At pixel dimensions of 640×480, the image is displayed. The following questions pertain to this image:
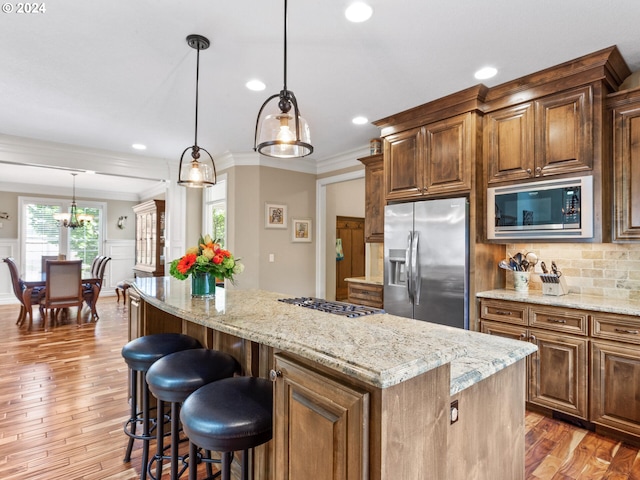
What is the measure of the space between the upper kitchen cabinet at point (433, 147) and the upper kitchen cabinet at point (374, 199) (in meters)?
0.44

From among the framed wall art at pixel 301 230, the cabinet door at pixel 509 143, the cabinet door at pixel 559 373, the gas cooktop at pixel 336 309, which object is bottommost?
the cabinet door at pixel 559 373

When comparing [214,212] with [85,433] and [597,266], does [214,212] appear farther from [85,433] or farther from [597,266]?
[597,266]

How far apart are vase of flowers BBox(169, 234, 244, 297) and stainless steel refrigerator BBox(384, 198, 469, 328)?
5.67 feet

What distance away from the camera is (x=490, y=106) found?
9.53ft

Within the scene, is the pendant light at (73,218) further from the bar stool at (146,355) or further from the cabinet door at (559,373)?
the cabinet door at (559,373)

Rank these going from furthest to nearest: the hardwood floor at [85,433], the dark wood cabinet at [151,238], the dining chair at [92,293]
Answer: the dark wood cabinet at [151,238], the dining chair at [92,293], the hardwood floor at [85,433]

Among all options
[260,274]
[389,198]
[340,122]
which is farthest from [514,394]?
[260,274]

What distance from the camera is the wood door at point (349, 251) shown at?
719 centimetres

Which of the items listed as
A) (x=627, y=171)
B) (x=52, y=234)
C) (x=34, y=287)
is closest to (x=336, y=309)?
(x=627, y=171)

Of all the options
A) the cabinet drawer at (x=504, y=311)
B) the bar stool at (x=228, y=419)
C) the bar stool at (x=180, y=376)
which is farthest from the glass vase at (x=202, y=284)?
the cabinet drawer at (x=504, y=311)

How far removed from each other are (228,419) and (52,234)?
9.06 m

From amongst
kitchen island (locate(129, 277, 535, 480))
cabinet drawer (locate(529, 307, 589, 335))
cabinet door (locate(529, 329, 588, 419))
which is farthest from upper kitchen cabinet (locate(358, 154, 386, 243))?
kitchen island (locate(129, 277, 535, 480))

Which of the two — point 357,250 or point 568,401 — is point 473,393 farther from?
point 357,250

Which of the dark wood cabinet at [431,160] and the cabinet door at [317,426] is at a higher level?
the dark wood cabinet at [431,160]
